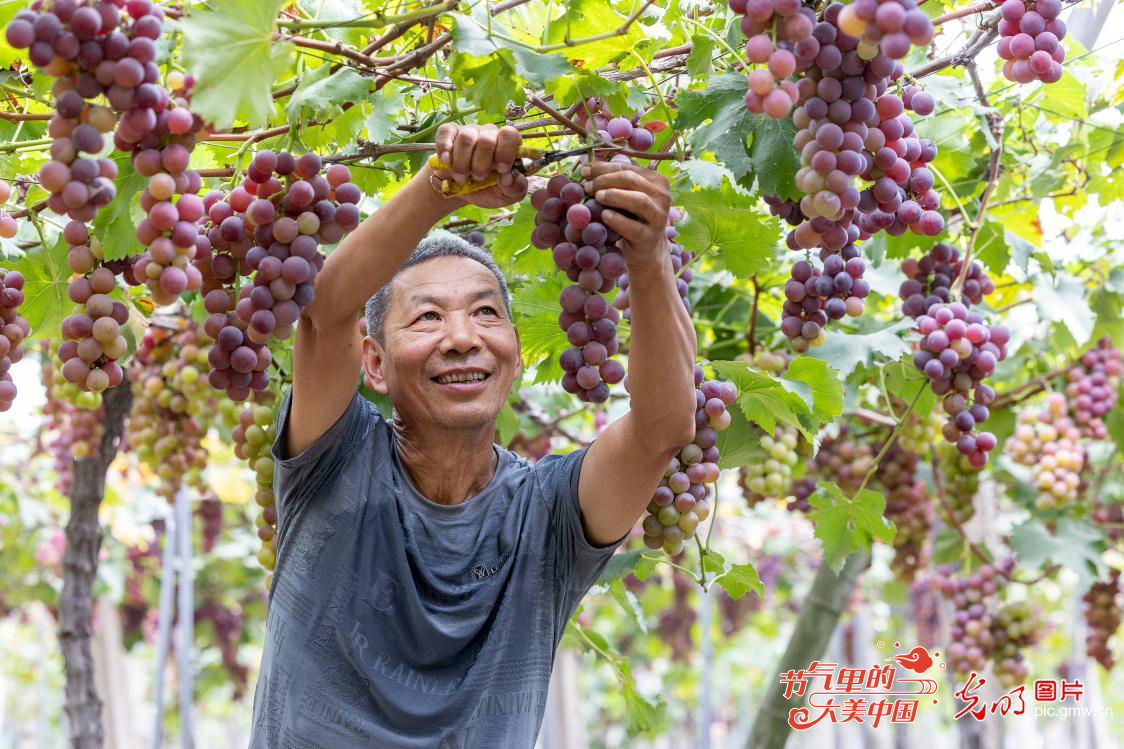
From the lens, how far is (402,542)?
235 centimetres

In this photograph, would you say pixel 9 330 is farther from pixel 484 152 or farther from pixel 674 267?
pixel 674 267

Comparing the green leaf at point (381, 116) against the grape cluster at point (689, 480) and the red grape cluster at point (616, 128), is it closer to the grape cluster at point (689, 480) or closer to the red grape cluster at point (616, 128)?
the red grape cluster at point (616, 128)

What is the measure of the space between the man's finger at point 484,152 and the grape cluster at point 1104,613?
436 centimetres

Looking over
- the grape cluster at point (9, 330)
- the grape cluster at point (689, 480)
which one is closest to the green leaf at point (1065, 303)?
the grape cluster at point (689, 480)

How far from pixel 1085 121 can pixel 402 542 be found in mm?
2050

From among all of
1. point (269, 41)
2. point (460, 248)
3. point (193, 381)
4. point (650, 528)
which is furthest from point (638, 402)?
point (193, 381)

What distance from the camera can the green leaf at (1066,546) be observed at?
469 centimetres

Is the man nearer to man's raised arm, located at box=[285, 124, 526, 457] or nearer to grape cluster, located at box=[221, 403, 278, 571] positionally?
man's raised arm, located at box=[285, 124, 526, 457]

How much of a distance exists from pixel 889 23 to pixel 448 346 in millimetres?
1197

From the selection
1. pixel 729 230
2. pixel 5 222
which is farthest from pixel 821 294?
pixel 5 222

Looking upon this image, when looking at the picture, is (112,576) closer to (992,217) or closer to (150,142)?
(992,217)

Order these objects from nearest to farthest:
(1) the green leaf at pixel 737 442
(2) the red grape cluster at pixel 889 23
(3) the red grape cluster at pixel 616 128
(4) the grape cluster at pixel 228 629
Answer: (2) the red grape cluster at pixel 889 23 < (3) the red grape cluster at pixel 616 128 < (1) the green leaf at pixel 737 442 < (4) the grape cluster at pixel 228 629

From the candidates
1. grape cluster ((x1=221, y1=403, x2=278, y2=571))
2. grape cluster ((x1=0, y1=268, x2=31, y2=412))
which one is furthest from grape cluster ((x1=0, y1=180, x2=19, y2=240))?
grape cluster ((x1=221, y1=403, x2=278, y2=571))

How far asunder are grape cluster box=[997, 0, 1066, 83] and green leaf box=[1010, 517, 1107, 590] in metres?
3.20
